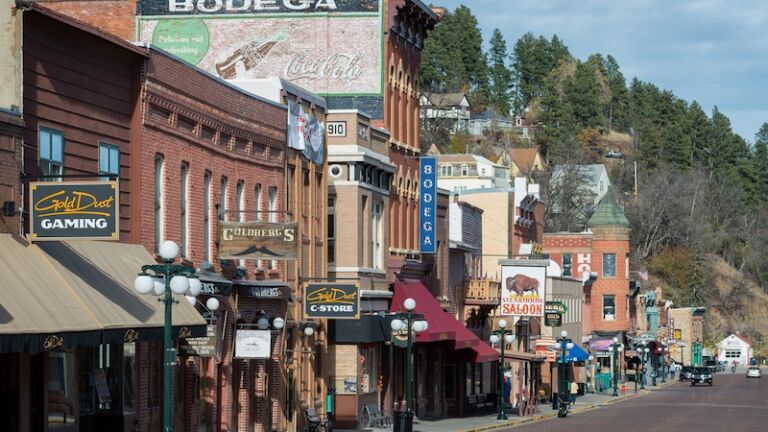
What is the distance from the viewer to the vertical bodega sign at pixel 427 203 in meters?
55.6

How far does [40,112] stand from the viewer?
26859mm

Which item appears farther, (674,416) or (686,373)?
(686,373)

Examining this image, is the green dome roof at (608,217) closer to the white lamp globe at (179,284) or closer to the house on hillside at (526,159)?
the house on hillside at (526,159)

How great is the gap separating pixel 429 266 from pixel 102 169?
96.2ft

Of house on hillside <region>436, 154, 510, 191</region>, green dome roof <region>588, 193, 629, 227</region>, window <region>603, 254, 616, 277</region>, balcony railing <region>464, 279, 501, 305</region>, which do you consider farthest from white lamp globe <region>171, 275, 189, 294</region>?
green dome roof <region>588, 193, 629, 227</region>

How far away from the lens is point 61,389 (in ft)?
89.1

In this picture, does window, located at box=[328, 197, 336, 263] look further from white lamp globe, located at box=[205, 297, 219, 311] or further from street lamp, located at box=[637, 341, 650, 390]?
street lamp, located at box=[637, 341, 650, 390]

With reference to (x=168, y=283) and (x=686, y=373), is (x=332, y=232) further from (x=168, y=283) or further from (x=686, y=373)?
(x=686, y=373)

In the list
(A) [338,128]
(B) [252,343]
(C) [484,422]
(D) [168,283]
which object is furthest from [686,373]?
(D) [168,283]

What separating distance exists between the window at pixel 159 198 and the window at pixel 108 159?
1.77 meters

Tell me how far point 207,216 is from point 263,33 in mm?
16029

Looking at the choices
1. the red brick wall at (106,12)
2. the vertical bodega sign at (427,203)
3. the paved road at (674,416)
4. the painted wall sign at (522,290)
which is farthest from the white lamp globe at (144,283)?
the painted wall sign at (522,290)

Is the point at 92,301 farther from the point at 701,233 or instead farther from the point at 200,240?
the point at 701,233

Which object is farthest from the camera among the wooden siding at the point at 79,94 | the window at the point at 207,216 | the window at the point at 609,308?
the window at the point at 609,308
